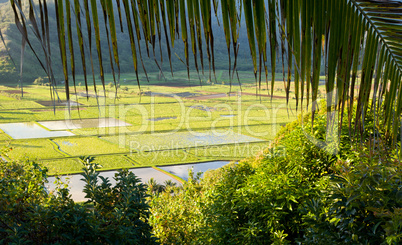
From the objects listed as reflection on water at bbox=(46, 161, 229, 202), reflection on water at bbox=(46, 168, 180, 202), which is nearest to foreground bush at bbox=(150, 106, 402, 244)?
reflection on water at bbox=(46, 168, 180, 202)

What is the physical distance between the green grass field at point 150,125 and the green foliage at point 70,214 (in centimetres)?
1484

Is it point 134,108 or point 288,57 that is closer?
point 288,57

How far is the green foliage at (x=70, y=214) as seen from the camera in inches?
72.7

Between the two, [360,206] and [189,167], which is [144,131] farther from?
[360,206]

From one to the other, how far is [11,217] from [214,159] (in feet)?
76.0

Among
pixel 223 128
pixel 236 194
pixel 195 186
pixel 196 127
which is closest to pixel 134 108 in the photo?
pixel 196 127

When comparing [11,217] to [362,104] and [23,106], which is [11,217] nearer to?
[362,104]

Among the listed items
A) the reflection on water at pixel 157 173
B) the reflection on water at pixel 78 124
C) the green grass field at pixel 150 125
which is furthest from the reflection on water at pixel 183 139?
the reflection on water at pixel 157 173

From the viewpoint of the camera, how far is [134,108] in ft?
133

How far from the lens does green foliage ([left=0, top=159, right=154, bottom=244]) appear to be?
185 cm

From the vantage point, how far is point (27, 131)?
29500 mm

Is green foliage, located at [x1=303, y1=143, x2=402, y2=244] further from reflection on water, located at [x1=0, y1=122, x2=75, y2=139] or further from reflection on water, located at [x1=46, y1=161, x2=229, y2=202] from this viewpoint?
reflection on water, located at [x1=0, y1=122, x2=75, y2=139]

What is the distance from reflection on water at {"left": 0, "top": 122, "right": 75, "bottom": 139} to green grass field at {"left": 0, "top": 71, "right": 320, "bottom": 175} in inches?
34.6

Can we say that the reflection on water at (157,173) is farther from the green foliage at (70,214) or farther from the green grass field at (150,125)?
the green foliage at (70,214)
